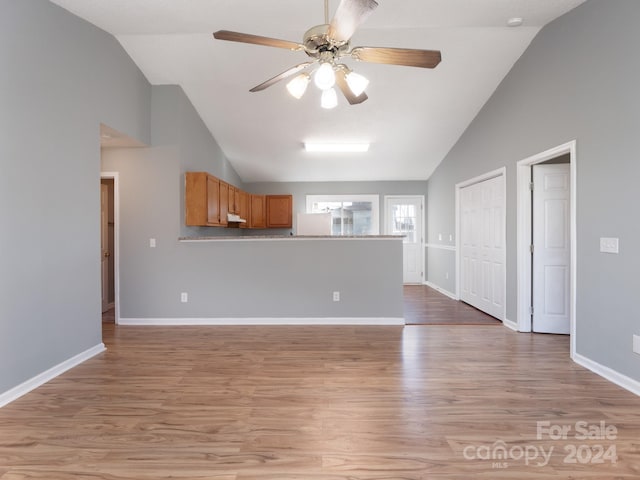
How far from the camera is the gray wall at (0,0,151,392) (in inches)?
92.9

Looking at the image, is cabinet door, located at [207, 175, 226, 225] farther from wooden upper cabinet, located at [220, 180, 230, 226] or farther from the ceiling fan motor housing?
the ceiling fan motor housing

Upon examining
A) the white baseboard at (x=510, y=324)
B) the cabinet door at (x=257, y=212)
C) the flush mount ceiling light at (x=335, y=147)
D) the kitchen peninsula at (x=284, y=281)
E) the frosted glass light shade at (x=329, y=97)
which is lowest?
the white baseboard at (x=510, y=324)

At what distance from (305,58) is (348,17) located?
228 cm

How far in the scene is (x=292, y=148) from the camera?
19.0 feet

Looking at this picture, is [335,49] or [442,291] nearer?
[335,49]

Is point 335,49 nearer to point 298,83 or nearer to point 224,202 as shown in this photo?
point 298,83

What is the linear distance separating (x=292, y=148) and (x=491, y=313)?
4.02m

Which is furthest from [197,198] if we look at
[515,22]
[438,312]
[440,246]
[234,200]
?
[440,246]

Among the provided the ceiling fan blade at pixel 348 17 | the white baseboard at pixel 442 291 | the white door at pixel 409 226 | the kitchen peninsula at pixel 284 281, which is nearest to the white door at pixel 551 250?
the kitchen peninsula at pixel 284 281

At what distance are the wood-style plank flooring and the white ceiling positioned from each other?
8.55 ft

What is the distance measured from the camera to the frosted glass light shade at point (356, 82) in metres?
2.28

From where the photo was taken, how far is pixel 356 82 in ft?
7.61

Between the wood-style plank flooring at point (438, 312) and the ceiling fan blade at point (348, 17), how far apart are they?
3421mm

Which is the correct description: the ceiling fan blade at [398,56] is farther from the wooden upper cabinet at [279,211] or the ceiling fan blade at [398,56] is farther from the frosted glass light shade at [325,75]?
the wooden upper cabinet at [279,211]
